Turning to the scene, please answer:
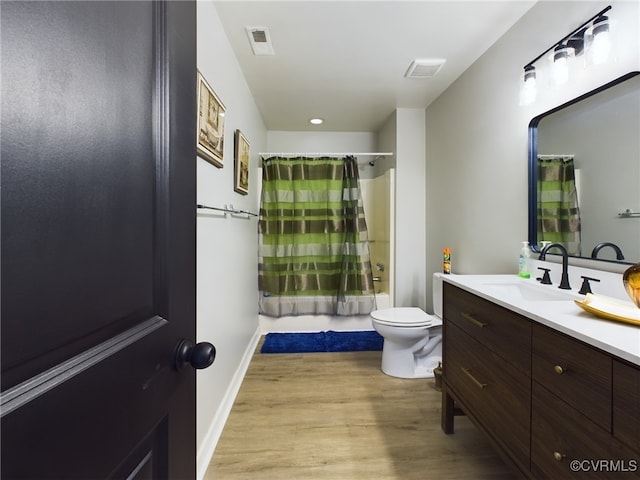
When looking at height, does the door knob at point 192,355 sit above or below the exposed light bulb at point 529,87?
below

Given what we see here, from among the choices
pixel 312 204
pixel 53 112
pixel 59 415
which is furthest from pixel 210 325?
pixel 312 204

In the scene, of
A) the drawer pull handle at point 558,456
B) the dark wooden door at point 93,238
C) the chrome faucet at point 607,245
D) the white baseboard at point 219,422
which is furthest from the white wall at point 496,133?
the white baseboard at point 219,422

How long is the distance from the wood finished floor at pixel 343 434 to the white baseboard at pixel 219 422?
3 centimetres

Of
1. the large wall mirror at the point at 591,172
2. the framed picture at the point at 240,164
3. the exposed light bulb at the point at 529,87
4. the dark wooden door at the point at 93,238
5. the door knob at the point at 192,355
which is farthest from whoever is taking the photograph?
the framed picture at the point at 240,164

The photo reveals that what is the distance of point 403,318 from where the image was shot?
225cm

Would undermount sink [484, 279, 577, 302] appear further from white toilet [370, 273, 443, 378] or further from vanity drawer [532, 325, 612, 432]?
white toilet [370, 273, 443, 378]

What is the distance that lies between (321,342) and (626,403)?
7.76 ft

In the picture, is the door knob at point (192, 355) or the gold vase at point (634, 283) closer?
the door knob at point (192, 355)

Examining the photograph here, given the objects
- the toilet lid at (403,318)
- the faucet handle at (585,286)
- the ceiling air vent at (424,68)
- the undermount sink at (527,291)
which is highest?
the ceiling air vent at (424,68)

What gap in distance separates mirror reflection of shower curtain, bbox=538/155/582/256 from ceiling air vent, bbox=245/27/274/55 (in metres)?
1.67

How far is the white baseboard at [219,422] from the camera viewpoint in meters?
1.37

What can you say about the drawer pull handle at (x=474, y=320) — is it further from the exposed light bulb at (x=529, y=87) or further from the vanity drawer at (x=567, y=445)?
the exposed light bulb at (x=529, y=87)

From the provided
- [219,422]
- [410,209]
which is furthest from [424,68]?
[219,422]

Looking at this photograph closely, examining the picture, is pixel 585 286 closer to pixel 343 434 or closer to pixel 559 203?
pixel 559 203
